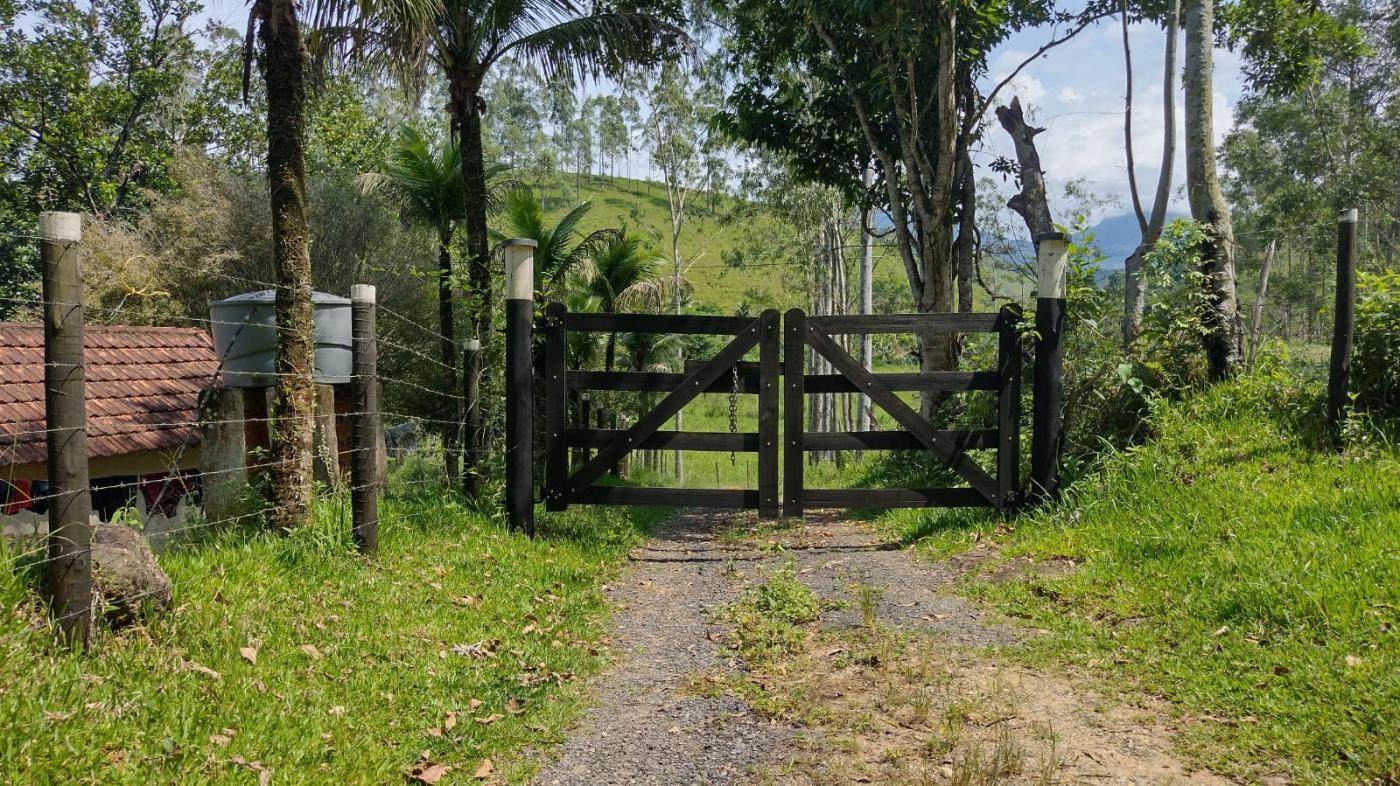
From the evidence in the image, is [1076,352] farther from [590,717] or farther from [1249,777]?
[590,717]

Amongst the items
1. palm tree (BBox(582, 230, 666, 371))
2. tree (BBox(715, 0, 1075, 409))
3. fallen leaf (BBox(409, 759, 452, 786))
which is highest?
tree (BBox(715, 0, 1075, 409))

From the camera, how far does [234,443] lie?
18.3ft

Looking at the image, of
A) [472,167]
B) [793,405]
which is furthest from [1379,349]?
[472,167]

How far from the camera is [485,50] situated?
32.6ft

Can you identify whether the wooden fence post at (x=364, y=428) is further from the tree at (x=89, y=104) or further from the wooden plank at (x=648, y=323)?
the tree at (x=89, y=104)

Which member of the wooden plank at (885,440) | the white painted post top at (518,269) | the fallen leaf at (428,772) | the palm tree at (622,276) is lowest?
the fallen leaf at (428,772)

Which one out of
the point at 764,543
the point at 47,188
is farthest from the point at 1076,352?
the point at 47,188

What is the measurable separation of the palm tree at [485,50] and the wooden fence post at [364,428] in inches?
126

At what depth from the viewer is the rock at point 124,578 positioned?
332 centimetres

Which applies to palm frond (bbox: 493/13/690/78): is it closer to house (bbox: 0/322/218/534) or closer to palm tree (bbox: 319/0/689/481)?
palm tree (bbox: 319/0/689/481)

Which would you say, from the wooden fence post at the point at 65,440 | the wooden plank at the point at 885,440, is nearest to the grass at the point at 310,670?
the wooden fence post at the point at 65,440

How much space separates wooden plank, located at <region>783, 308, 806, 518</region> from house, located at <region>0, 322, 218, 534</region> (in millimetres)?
8662

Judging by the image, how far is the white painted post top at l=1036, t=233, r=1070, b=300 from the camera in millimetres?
6723

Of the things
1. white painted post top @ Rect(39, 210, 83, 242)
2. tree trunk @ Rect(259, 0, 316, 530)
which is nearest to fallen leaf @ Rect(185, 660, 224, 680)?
white painted post top @ Rect(39, 210, 83, 242)
